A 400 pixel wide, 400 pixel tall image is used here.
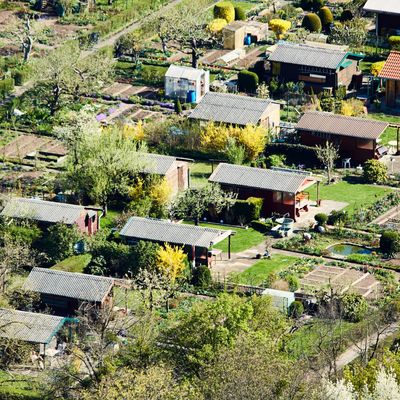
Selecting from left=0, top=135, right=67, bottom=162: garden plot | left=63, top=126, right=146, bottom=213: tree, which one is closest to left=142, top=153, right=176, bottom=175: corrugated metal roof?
left=63, top=126, right=146, bottom=213: tree

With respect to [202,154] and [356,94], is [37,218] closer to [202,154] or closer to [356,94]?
[202,154]

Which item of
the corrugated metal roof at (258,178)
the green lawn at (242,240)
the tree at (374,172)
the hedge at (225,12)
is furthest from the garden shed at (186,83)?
the green lawn at (242,240)

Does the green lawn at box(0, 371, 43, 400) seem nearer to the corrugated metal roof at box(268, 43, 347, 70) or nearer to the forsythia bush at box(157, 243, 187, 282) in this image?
the forsythia bush at box(157, 243, 187, 282)

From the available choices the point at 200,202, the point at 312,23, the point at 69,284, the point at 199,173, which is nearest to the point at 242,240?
the point at 200,202

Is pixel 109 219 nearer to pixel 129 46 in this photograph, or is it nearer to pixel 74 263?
pixel 74 263

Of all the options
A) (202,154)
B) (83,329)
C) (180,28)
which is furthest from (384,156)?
(83,329)
